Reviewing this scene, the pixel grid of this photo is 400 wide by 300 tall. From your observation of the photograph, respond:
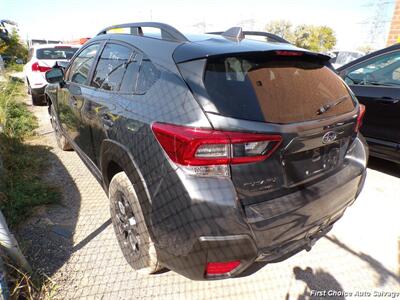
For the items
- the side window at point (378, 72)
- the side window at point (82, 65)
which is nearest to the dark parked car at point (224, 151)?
the side window at point (82, 65)

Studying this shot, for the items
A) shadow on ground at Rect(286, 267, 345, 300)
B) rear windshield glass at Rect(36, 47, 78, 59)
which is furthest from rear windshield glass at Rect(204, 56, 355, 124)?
rear windshield glass at Rect(36, 47, 78, 59)

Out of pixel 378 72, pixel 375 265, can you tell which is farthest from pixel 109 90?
pixel 378 72

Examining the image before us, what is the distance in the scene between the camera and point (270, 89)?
1688 millimetres

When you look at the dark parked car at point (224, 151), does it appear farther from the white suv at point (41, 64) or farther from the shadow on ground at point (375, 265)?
the white suv at point (41, 64)

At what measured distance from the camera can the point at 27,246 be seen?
2375 millimetres

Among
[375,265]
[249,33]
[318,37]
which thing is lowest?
[375,265]

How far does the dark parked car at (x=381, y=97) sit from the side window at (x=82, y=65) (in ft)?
10.9

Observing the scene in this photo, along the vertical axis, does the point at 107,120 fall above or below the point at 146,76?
below

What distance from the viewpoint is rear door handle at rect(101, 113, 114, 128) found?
6.97 ft

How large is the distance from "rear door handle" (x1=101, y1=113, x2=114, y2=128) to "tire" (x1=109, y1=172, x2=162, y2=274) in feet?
1.25

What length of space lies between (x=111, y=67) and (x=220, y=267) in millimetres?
1843

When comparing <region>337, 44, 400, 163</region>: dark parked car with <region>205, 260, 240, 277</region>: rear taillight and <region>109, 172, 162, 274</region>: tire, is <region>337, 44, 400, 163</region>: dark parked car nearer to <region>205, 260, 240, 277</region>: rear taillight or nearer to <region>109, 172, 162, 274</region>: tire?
<region>205, 260, 240, 277</region>: rear taillight

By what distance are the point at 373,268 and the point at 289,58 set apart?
1827mm

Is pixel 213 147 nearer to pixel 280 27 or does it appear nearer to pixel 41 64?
pixel 41 64
